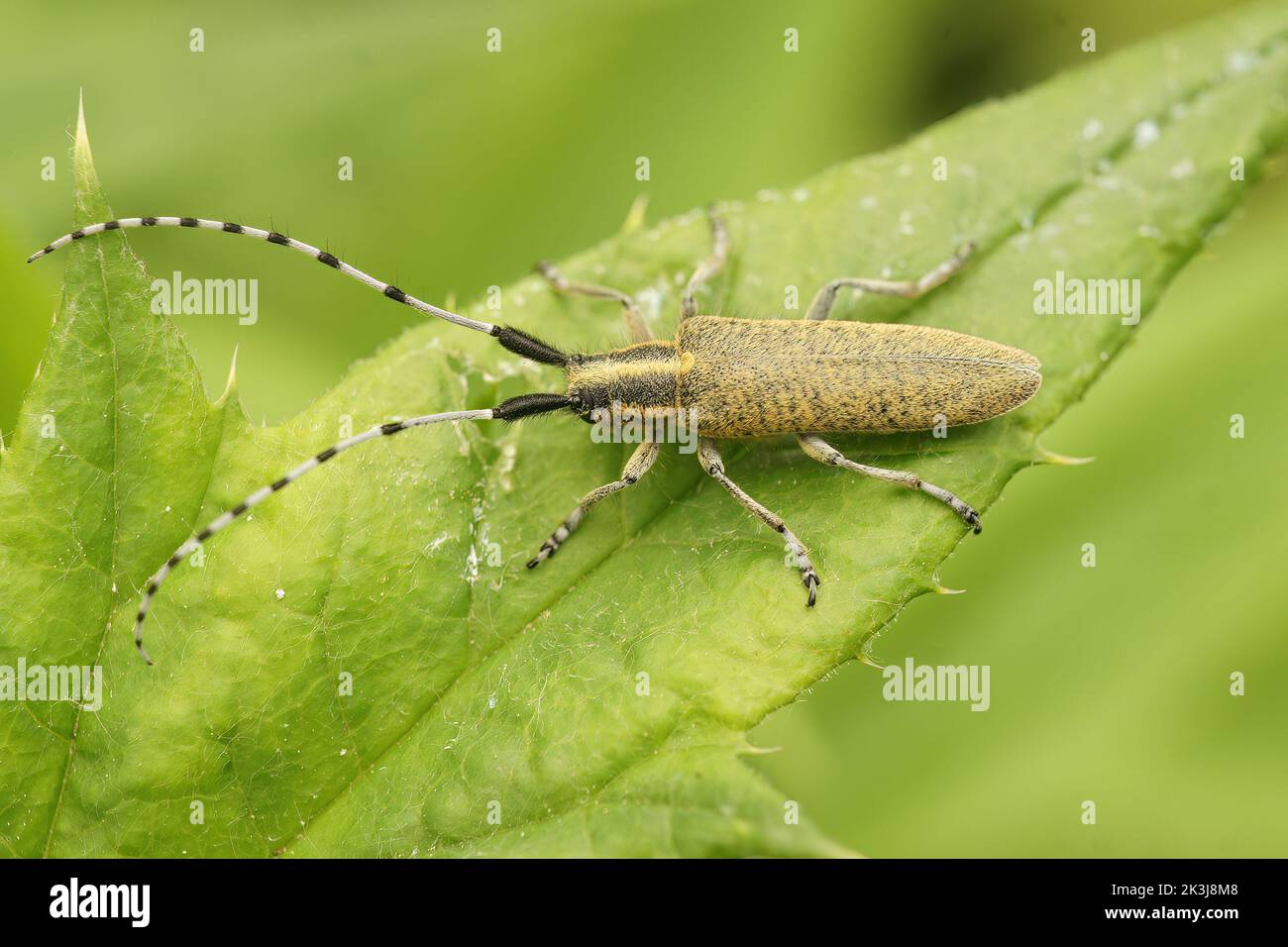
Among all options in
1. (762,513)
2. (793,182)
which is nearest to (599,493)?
(762,513)

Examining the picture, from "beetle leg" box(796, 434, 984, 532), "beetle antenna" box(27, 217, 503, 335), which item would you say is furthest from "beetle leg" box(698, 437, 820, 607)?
"beetle antenna" box(27, 217, 503, 335)

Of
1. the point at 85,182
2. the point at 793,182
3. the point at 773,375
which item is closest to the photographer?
the point at 85,182

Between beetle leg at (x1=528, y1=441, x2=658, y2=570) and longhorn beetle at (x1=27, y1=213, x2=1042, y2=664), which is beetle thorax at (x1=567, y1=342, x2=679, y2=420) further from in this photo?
beetle leg at (x1=528, y1=441, x2=658, y2=570)

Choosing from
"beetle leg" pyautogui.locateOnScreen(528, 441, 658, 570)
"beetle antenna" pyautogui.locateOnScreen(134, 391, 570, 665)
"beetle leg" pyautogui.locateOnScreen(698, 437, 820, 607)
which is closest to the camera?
"beetle antenna" pyautogui.locateOnScreen(134, 391, 570, 665)

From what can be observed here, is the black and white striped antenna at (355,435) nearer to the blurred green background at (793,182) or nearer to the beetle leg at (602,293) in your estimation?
the beetle leg at (602,293)

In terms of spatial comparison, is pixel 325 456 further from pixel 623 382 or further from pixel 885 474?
pixel 885 474
